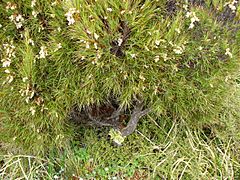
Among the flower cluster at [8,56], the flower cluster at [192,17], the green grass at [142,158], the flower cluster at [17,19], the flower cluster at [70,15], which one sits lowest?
the green grass at [142,158]

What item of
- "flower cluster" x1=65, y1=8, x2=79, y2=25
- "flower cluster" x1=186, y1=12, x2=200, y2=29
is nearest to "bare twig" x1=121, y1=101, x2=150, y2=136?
"flower cluster" x1=186, y1=12, x2=200, y2=29

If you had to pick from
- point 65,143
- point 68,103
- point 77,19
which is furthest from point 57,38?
point 65,143

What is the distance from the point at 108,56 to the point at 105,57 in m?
0.01

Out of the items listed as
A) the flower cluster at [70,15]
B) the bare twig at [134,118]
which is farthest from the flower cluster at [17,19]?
the bare twig at [134,118]

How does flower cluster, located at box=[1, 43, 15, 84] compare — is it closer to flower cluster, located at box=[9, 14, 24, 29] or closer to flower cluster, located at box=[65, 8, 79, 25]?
flower cluster, located at box=[9, 14, 24, 29]

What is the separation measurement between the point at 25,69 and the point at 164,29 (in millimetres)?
572

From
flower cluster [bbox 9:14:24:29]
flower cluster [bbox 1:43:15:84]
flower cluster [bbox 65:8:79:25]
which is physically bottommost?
flower cluster [bbox 1:43:15:84]

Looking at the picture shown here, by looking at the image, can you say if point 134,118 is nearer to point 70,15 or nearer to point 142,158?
point 142,158

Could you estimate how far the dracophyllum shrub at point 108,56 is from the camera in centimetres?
139

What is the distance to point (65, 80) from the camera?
154 centimetres

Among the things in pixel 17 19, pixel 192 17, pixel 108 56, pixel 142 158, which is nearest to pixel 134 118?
pixel 142 158

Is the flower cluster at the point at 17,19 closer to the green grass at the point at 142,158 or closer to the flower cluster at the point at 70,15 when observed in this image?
the flower cluster at the point at 70,15

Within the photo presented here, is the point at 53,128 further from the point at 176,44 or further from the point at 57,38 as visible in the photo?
the point at 176,44

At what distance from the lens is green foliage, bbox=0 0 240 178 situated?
1393mm
